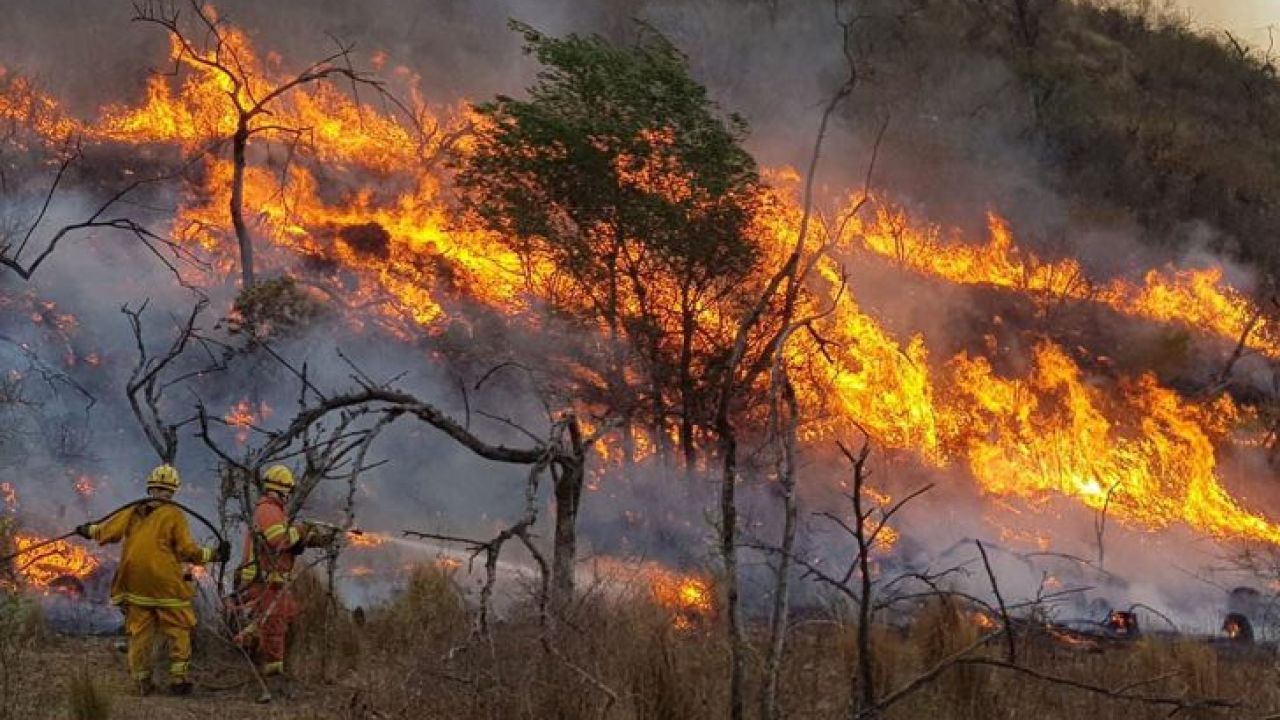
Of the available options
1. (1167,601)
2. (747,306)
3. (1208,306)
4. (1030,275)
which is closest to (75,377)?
(747,306)

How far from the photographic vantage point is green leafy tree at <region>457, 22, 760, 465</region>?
1491 cm

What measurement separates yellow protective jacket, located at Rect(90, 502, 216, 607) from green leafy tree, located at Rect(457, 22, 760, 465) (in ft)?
25.8

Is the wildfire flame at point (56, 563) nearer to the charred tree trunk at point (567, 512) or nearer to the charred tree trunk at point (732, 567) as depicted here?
the charred tree trunk at point (567, 512)

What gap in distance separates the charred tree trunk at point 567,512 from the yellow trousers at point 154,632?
3136 mm

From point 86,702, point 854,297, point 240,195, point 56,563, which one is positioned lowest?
point 86,702

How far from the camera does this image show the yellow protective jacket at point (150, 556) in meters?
6.88

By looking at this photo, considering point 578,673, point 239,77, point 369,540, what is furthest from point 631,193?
point 239,77

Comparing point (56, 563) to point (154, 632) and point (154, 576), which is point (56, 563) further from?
point (154, 576)

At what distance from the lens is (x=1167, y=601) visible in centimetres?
1642

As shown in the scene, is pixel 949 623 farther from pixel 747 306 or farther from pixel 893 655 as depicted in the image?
pixel 747 306

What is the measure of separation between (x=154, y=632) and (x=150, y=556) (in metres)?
0.64

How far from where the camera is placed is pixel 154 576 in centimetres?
688

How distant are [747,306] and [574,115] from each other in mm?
4198

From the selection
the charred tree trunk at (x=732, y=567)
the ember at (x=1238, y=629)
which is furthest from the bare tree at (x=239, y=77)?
the ember at (x=1238, y=629)
